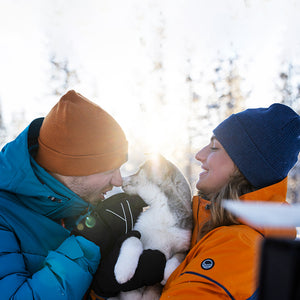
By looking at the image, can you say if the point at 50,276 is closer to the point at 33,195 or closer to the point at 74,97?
the point at 33,195

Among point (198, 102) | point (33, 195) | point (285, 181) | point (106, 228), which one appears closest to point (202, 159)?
point (285, 181)

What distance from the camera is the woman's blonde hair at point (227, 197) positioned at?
186 centimetres

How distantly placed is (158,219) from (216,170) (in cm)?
84

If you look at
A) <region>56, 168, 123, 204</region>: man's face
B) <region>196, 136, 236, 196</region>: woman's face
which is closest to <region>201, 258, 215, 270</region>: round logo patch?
<region>196, 136, 236, 196</region>: woman's face

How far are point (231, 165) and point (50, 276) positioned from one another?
159 cm

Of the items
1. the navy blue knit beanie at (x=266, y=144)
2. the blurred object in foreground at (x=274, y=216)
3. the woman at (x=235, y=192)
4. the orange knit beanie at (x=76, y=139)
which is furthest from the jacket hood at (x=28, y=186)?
the blurred object in foreground at (x=274, y=216)

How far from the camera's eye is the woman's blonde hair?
6.10ft

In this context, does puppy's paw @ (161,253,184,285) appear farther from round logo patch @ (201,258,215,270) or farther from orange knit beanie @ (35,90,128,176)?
orange knit beanie @ (35,90,128,176)

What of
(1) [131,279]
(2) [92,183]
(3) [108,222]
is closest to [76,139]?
(2) [92,183]

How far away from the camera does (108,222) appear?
203cm

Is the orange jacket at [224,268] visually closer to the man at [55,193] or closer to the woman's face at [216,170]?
the woman's face at [216,170]

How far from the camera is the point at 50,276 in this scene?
1508 mm

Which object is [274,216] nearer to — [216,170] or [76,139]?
[216,170]

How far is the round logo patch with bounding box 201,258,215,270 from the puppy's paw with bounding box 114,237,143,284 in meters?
0.60
